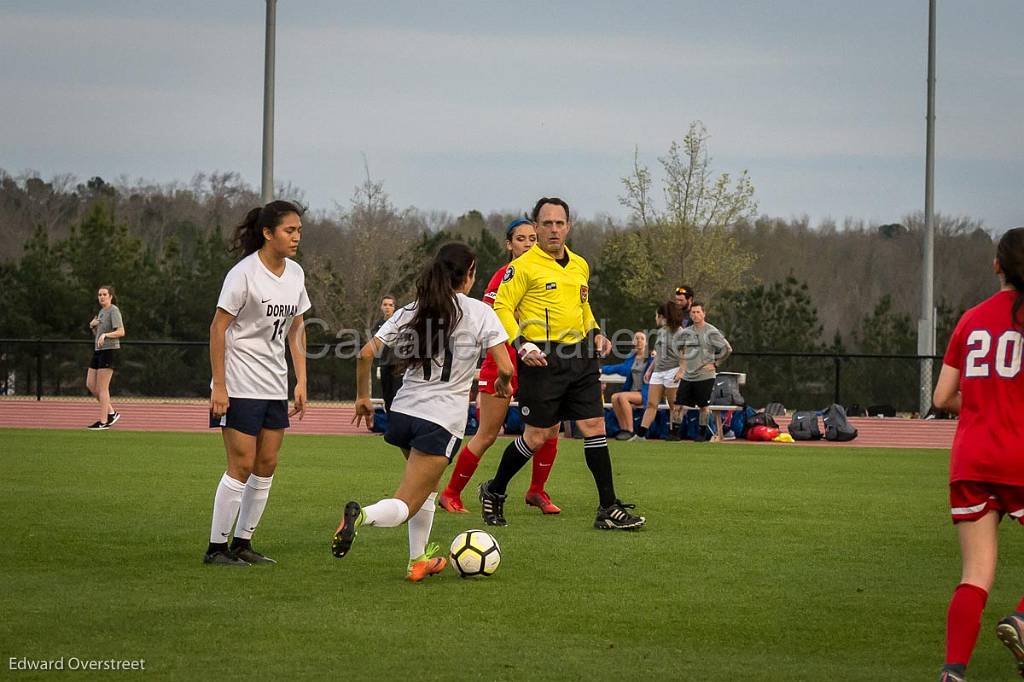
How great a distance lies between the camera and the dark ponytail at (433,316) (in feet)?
21.7

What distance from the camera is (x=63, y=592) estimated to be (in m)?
6.37

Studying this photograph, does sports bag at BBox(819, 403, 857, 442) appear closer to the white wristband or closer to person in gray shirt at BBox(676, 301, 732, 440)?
person in gray shirt at BBox(676, 301, 732, 440)

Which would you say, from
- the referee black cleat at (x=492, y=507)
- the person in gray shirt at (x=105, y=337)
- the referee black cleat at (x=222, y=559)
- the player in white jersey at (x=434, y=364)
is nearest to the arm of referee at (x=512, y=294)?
the referee black cleat at (x=492, y=507)

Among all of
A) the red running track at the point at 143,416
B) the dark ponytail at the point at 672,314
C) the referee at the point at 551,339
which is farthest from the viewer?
the red running track at the point at 143,416

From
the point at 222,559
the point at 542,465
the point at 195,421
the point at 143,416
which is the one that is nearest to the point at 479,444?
the point at 542,465

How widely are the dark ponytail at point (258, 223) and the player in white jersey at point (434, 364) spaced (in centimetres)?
106

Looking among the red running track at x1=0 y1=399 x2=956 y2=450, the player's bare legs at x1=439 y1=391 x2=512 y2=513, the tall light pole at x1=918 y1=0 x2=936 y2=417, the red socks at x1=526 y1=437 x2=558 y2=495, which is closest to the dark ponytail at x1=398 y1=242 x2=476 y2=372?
the player's bare legs at x1=439 y1=391 x2=512 y2=513

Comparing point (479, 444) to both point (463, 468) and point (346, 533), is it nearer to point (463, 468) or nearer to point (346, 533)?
point (463, 468)

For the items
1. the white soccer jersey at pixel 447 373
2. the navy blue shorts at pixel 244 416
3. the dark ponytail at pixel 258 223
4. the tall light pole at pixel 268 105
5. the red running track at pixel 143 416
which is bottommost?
the red running track at pixel 143 416

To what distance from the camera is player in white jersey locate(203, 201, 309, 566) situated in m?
7.12

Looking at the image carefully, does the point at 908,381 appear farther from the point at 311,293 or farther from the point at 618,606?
the point at 618,606

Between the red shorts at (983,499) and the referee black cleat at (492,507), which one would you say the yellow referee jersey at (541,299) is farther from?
the red shorts at (983,499)

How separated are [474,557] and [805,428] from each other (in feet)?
51.4

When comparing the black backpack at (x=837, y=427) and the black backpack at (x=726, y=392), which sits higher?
the black backpack at (x=726, y=392)
